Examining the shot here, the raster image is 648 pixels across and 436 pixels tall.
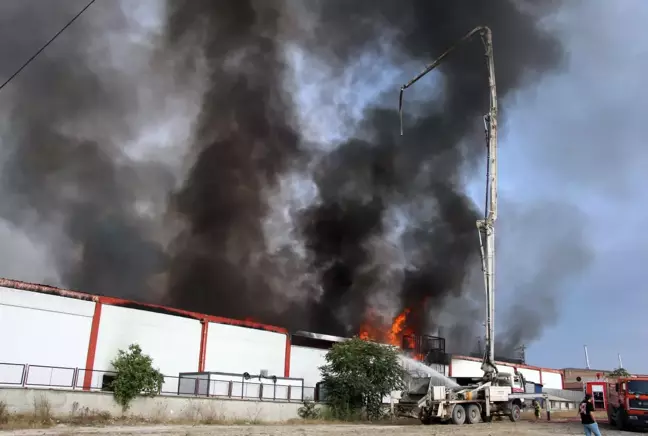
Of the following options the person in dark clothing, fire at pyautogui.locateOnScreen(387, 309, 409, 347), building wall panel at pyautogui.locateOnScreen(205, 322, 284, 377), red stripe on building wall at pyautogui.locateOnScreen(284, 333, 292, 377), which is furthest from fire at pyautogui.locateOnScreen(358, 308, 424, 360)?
the person in dark clothing

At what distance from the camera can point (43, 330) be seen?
75.2 ft

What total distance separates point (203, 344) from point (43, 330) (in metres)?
8.12

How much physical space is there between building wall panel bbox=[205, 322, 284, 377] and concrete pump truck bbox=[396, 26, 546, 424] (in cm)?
917

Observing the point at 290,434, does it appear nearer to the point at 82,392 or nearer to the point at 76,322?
the point at 82,392

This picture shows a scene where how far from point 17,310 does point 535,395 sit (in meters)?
23.8

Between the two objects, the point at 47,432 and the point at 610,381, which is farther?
the point at 610,381

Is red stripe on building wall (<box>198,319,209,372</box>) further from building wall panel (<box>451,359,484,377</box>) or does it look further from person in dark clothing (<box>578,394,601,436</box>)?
building wall panel (<box>451,359,484,377</box>)

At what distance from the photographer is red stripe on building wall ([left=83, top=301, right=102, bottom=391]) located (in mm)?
23375

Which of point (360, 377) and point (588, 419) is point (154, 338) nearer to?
point (360, 377)

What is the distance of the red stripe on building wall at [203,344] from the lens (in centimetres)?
2851

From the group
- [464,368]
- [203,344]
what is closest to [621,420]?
[203,344]

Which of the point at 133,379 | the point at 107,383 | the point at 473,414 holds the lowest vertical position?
the point at 473,414

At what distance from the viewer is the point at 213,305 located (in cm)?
4247

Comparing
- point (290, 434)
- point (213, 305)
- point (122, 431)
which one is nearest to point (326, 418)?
point (290, 434)
